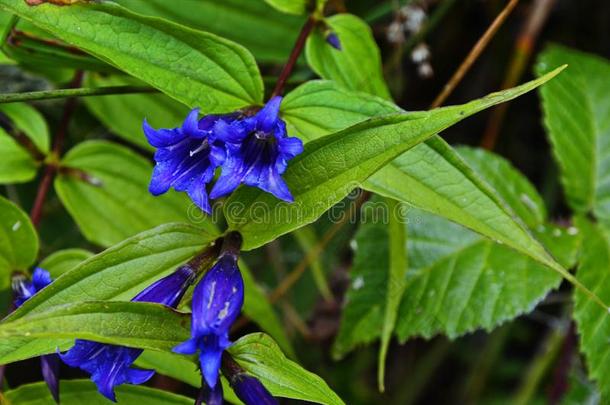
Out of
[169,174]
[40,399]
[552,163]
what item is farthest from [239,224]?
[552,163]

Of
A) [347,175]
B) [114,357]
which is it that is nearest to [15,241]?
[114,357]

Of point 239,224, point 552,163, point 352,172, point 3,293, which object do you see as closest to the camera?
point 352,172

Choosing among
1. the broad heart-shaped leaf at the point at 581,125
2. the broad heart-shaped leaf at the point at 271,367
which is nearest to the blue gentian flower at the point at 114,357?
the broad heart-shaped leaf at the point at 271,367

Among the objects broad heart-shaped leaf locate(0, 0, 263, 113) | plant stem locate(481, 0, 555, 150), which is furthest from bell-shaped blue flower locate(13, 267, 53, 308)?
plant stem locate(481, 0, 555, 150)

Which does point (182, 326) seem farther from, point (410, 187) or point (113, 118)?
point (113, 118)

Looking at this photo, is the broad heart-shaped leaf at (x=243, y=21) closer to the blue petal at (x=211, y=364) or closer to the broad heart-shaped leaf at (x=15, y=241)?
the broad heart-shaped leaf at (x=15, y=241)

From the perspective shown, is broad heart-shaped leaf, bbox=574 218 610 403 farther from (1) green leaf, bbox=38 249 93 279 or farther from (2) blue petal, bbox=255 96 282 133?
(1) green leaf, bbox=38 249 93 279
